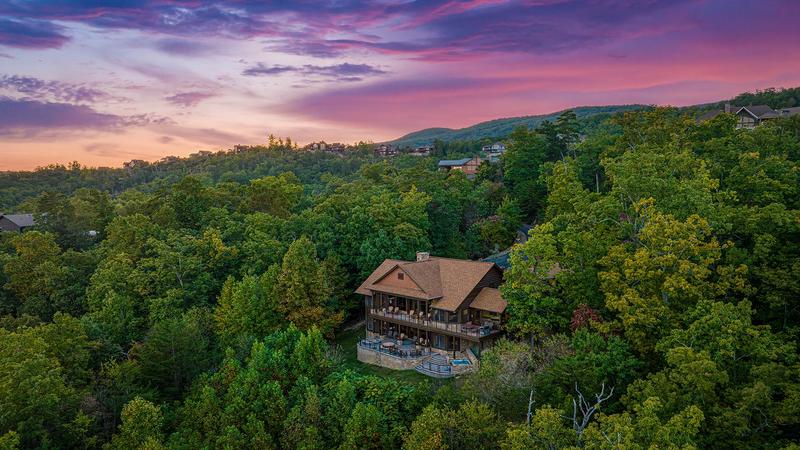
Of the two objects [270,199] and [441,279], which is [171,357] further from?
[270,199]

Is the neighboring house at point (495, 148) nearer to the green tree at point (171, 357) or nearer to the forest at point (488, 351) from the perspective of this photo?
the forest at point (488, 351)

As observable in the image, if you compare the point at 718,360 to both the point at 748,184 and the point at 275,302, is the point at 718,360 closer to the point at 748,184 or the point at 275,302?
the point at 748,184

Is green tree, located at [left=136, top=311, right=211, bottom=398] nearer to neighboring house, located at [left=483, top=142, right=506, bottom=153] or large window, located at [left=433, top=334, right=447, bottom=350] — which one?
large window, located at [left=433, top=334, right=447, bottom=350]

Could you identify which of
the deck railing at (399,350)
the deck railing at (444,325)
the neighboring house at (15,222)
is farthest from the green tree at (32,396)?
the neighboring house at (15,222)

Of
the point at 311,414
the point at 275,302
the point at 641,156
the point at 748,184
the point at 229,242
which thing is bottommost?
the point at 311,414

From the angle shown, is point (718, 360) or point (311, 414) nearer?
point (718, 360)

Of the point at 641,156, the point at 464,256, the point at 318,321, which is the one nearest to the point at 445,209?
the point at 464,256

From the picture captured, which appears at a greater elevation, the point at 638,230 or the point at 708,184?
the point at 708,184
